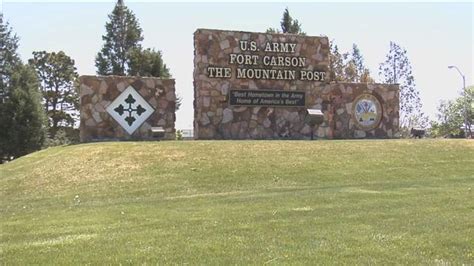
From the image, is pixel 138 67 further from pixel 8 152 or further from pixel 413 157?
pixel 413 157

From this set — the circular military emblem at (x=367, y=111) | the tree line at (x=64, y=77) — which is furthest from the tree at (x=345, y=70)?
the circular military emblem at (x=367, y=111)

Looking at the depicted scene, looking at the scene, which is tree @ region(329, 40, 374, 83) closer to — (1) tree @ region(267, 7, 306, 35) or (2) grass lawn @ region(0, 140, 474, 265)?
Answer: (1) tree @ region(267, 7, 306, 35)

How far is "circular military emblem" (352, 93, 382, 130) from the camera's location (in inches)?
1033

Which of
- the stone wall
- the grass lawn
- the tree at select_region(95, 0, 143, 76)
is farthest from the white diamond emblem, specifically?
the tree at select_region(95, 0, 143, 76)

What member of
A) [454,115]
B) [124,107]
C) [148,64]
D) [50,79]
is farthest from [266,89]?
[454,115]

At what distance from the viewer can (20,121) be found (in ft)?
113

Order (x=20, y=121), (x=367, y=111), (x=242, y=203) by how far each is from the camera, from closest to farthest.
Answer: (x=242, y=203)
(x=367, y=111)
(x=20, y=121)

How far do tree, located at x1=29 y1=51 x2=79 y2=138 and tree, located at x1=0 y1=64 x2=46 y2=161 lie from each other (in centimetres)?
1694

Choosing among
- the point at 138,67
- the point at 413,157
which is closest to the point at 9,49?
the point at 138,67

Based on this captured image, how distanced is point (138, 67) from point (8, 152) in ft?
45.0

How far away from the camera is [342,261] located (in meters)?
6.54

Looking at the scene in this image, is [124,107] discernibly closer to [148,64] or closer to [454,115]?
[148,64]

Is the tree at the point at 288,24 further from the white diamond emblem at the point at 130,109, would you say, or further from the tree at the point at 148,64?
the white diamond emblem at the point at 130,109

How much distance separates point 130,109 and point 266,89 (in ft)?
18.6
